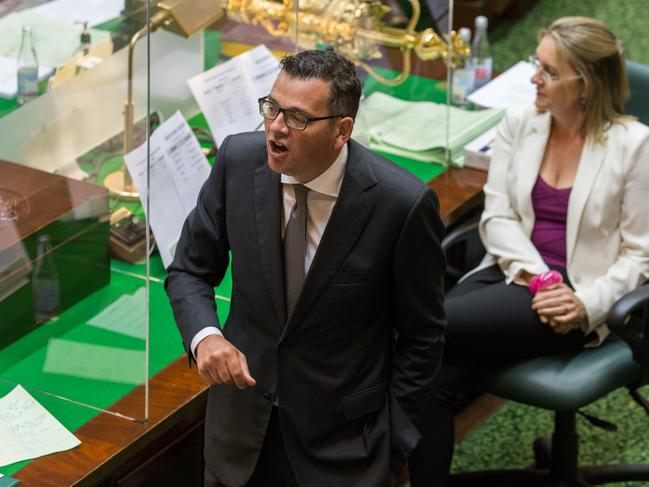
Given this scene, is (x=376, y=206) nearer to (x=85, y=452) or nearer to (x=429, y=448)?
(x=85, y=452)

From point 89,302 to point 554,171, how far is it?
125 centimetres

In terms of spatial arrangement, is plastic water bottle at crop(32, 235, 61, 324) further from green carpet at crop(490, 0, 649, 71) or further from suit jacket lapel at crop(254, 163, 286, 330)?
green carpet at crop(490, 0, 649, 71)

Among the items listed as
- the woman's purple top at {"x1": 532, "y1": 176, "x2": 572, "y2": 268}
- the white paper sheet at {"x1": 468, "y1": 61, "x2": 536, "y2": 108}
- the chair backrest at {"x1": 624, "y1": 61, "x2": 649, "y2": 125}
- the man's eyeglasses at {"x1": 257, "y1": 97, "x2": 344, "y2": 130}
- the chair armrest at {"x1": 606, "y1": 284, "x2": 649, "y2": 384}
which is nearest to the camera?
the man's eyeglasses at {"x1": 257, "y1": 97, "x2": 344, "y2": 130}

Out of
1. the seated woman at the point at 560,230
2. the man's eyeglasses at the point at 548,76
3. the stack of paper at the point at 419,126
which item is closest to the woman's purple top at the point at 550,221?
the seated woman at the point at 560,230

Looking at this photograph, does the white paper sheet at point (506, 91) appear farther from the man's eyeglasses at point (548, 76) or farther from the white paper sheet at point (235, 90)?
the white paper sheet at point (235, 90)

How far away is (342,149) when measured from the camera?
2.21 metres

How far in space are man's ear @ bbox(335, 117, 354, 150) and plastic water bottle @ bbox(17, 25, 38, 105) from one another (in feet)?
3.63

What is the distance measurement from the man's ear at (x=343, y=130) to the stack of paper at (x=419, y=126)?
161 centimetres

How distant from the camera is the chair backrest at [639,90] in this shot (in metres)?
3.42

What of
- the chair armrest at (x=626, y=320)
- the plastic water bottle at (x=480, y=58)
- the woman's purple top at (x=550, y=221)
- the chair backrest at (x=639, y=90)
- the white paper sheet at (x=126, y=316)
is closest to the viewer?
the white paper sheet at (x=126, y=316)

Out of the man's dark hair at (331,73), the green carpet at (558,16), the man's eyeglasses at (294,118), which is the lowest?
the green carpet at (558,16)

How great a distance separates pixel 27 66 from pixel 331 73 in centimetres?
119

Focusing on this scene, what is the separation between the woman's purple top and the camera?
3205mm

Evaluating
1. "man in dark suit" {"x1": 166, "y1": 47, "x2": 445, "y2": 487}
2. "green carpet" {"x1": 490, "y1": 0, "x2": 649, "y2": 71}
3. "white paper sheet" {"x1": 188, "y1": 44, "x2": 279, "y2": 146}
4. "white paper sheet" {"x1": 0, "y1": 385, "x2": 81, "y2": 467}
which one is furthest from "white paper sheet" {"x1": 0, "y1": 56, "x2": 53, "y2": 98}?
"green carpet" {"x1": 490, "y1": 0, "x2": 649, "y2": 71}
